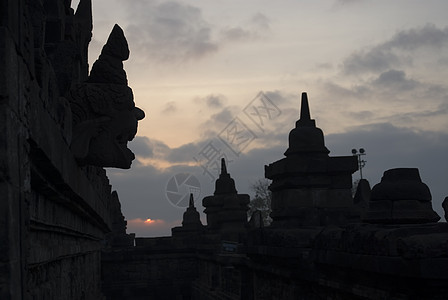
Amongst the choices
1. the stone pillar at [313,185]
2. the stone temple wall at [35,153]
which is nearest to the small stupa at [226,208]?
the stone pillar at [313,185]

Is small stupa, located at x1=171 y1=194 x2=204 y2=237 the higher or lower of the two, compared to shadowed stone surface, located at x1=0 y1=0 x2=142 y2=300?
lower

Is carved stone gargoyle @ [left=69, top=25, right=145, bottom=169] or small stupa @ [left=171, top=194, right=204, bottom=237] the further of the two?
small stupa @ [left=171, top=194, right=204, bottom=237]

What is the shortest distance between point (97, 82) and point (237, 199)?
1643cm

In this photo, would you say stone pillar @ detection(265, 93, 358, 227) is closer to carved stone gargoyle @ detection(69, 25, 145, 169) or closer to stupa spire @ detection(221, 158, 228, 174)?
carved stone gargoyle @ detection(69, 25, 145, 169)

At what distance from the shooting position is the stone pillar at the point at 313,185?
38.9 feet

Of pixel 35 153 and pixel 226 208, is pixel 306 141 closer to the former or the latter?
pixel 35 153

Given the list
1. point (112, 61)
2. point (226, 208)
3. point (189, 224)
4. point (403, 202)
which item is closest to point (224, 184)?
point (226, 208)

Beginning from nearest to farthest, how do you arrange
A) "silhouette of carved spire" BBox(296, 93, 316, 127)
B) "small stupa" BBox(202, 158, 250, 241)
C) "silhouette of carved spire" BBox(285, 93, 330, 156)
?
"silhouette of carved spire" BBox(285, 93, 330, 156)
"silhouette of carved spire" BBox(296, 93, 316, 127)
"small stupa" BBox(202, 158, 250, 241)

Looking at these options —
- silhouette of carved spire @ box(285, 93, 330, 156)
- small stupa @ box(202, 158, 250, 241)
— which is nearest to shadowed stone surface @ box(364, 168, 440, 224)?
silhouette of carved spire @ box(285, 93, 330, 156)

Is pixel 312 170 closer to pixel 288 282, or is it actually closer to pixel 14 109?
pixel 288 282

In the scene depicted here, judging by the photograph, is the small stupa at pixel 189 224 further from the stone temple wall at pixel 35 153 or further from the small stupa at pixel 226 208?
the stone temple wall at pixel 35 153

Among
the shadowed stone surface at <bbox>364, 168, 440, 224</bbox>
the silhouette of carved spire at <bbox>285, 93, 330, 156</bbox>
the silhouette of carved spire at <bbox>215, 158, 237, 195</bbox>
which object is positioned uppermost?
the silhouette of carved spire at <bbox>285, 93, 330, 156</bbox>

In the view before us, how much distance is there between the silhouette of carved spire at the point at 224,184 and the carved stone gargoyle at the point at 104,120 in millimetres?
17306

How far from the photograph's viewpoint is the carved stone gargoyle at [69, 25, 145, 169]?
5.14 metres
